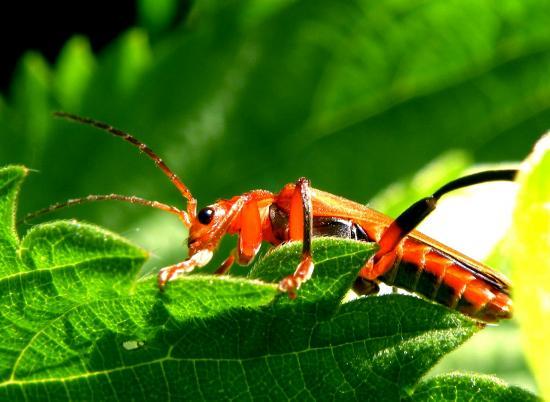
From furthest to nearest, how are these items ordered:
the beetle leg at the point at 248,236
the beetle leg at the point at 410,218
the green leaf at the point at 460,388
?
the beetle leg at the point at 248,236 < the beetle leg at the point at 410,218 < the green leaf at the point at 460,388

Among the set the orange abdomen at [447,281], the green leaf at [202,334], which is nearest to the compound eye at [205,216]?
the orange abdomen at [447,281]

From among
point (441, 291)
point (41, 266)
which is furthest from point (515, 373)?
point (41, 266)


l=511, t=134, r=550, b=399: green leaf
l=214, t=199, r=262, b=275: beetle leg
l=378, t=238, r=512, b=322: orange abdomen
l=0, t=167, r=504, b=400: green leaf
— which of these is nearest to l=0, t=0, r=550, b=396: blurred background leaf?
l=214, t=199, r=262, b=275: beetle leg

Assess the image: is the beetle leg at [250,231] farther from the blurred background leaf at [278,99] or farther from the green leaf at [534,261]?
the green leaf at [534,261]

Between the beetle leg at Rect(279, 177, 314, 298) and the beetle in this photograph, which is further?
the beetle

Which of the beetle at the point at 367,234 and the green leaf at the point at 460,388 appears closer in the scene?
the green leaf at the point at 460,388

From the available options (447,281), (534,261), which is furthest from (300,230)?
(534,261)

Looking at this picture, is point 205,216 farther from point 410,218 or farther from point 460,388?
point 460,388

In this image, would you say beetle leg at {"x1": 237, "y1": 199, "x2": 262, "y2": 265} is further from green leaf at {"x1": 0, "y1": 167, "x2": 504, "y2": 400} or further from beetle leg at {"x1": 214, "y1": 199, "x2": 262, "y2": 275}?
green leaf at {"x1": 0, "y1": 167, "x2": 504, "y2": 400}
